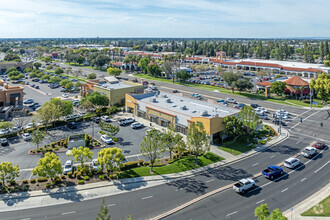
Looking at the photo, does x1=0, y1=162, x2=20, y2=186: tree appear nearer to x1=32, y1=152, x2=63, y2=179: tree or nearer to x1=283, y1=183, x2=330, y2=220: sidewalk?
x1=32, y1=152, x2=63, y2=179: tree

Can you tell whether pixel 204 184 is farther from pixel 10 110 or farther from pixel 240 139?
pixel 10 110

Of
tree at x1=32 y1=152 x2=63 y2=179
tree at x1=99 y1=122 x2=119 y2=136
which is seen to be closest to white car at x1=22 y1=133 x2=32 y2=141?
tree at x1=99 y1=122 x2=119 y2=136

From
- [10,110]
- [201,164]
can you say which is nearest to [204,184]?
→ [201,164]

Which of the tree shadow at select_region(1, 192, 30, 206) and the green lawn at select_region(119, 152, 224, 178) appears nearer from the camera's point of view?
the tree shadow at select_region(1, 192, 30, 206)

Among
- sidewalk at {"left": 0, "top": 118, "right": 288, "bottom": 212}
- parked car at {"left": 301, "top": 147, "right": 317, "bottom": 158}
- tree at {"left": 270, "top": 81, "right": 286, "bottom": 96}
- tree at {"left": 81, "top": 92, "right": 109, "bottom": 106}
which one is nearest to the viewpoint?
sidewalk at {"left": 0, "top": 118, "right": 288, "bottom": 212}

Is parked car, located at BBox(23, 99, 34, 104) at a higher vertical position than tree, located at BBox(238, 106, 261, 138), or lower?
lower

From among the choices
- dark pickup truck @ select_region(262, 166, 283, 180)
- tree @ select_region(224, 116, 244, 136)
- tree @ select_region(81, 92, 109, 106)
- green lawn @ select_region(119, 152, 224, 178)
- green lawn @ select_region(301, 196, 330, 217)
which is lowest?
green lawn @ select_region(301, 196, 330, 217)

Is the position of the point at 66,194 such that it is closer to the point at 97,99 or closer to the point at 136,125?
the point at 136,125
